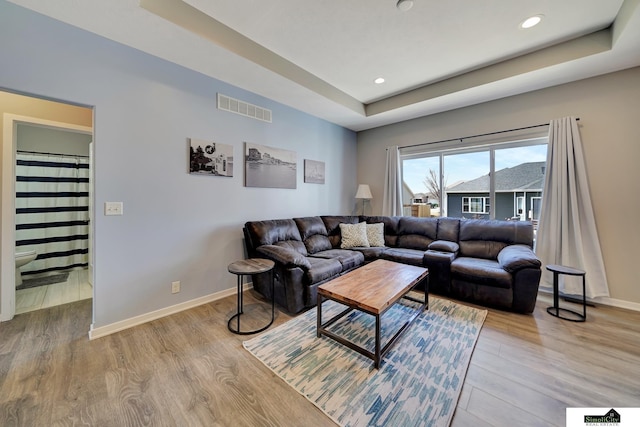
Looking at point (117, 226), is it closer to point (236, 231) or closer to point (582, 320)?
point (236, 231)

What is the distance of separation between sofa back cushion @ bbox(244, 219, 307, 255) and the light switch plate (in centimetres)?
125

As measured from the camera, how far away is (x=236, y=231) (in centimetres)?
308

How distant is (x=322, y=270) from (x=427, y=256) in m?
1.44

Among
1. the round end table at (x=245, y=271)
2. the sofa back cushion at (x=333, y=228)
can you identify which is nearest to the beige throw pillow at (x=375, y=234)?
the sofa back cushion at (x=333, y=228)

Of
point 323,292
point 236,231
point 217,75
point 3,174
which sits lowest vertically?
point 323,292

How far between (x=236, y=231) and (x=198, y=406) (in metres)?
1.97

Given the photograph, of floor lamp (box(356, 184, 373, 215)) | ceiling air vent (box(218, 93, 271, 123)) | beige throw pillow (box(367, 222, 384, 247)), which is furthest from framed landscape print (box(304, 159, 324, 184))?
beige throw pillow (box(367, 222, 384, 247))

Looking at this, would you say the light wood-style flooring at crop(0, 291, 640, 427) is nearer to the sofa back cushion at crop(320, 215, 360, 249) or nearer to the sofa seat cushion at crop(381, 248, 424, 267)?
the sofa seat cushion at crop(381, 248, 424, 267)

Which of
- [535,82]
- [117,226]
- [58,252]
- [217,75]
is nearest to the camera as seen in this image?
[117,226]

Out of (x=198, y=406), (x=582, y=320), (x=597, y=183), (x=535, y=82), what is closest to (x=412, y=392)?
(x=198, y=406)

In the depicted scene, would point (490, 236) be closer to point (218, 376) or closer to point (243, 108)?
point (218, 376)

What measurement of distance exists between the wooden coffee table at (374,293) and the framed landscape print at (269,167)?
1.85 meters

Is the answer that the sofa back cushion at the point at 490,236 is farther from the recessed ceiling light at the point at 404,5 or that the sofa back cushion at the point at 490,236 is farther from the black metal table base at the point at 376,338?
the recessed ceiling light at the point at 404,5

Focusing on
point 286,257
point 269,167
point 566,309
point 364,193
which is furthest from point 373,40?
point 566,309
